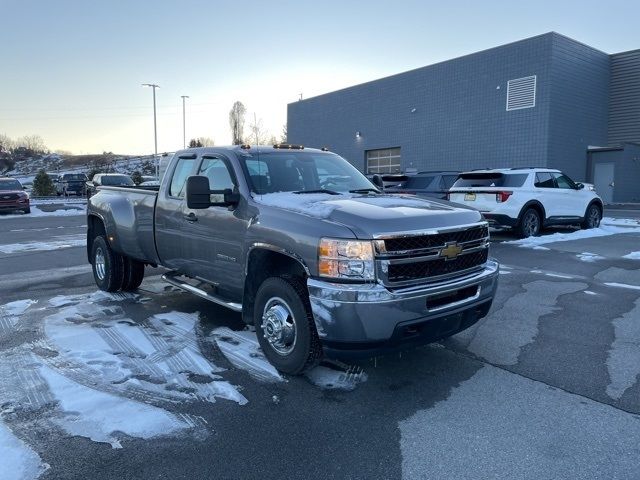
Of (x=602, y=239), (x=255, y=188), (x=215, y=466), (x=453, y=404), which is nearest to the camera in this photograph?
(x=215, y=466)

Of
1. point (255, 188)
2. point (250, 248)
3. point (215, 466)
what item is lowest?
point (215, 466)

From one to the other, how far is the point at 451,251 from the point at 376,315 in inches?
36.6

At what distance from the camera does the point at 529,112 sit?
2423cm

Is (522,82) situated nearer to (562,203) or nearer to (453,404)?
(562,203)

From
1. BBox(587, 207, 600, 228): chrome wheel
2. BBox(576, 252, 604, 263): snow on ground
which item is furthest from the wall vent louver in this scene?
BBox(576, 252, 604, 263): snow on ground

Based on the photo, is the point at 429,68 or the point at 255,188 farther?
the point at 429,68

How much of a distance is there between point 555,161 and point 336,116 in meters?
17.5

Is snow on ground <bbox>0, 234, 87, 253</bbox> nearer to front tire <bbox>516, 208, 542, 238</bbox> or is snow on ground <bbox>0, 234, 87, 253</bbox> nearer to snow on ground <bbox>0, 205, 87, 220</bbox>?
snow on ground <bbox>0, 205, 87, 220</bbox>

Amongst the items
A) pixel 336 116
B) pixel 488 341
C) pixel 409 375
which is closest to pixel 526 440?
pixel 409 375

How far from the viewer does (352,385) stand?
13.2 ft

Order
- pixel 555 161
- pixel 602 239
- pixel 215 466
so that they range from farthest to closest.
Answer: pixel 555 161
pixel 602 239
pixel 215 466

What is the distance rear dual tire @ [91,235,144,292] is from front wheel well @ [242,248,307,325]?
3.14 m

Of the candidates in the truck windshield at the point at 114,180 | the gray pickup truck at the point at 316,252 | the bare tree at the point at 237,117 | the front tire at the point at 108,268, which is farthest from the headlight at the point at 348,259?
the bare tree at the point at 237,117

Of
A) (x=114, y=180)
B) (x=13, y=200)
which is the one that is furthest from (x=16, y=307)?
(x=114, y=180)
